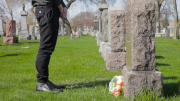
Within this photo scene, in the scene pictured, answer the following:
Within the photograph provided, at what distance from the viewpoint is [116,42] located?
527cm

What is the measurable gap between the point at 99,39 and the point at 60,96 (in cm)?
1034

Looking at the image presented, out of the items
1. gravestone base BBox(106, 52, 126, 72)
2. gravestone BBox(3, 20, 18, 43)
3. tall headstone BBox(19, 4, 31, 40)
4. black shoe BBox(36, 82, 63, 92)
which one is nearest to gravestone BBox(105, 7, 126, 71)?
gravestone base BBox(106, 52, 126, 72)

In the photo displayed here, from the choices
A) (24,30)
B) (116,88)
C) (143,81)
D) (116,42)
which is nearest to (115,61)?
(116,42)

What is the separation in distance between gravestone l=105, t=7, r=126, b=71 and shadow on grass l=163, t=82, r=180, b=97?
5.93ft

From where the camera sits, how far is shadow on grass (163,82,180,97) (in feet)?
9.70

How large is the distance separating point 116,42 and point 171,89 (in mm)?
2315

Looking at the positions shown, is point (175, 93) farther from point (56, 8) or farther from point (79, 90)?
point (56, 8)

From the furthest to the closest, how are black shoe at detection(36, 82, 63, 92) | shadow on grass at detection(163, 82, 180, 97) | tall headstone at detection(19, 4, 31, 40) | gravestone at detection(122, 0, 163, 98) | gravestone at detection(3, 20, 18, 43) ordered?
tall headstone at detection(19, 4, 31, 40) < gravestone at detection(3, 20, 18, 43) < black shoe at detection(36, 82, 63, 92) < shadow on grass at detection(163, 82, 180, 97) < gravestone at detection(122, 0, 163, 98)

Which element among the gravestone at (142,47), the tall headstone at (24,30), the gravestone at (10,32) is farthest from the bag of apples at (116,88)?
the tall headstone at (24,30)

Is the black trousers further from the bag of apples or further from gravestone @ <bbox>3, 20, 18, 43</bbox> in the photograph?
gravestone @ <bbox>3, 20, 18, 43</bbox>

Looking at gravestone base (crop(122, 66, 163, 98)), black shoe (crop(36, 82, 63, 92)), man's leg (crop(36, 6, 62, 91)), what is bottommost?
black shoe (crop(36, 82, 63, 92))

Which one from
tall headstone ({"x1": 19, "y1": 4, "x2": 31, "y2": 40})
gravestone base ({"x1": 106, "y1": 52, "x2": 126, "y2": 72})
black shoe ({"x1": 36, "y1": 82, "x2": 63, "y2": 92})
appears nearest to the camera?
black shoe ({"x1": 36, "y1": 82, "x2": 63, "y2": 92})

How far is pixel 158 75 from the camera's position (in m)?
2.70

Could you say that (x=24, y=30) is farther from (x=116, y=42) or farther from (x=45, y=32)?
(x=45, y=32)
